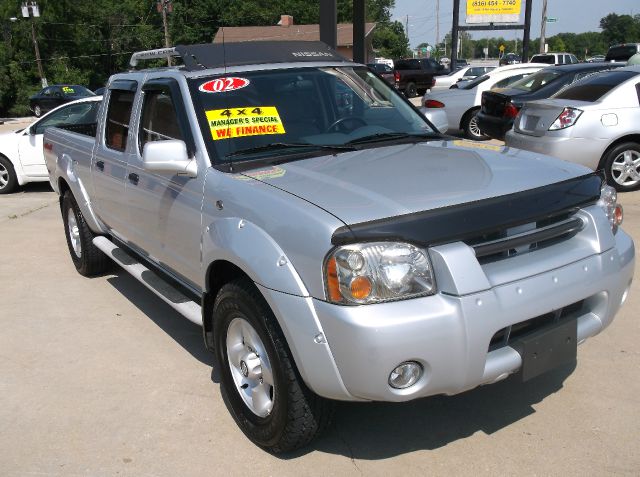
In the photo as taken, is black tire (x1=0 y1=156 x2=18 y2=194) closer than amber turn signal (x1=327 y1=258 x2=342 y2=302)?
No

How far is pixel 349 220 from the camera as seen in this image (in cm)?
265

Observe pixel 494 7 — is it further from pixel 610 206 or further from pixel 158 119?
pixel 610 206

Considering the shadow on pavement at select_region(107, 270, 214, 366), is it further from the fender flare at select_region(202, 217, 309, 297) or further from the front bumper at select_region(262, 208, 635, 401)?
the front bumper at select_region(262, 208, 635, 401)

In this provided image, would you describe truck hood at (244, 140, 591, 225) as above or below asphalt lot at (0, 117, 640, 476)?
above

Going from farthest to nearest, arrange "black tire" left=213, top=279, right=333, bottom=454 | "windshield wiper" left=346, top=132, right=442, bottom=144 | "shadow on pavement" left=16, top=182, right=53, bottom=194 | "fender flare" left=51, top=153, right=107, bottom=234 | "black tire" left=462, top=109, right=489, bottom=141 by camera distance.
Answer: "black tire" left=462, top=109, right=489, bottom=141
"shadow on pavement" left=16, top=182, right=53, bottom=194
"fender flare" left=51, top=153, right=107, bottom=234
"windshield wiper" left=346, top=132, right=442, bottom=144
"black tire" left=213, top=279, right=333, bottom=454

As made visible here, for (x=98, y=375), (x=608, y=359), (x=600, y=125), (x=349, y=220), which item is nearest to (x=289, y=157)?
(x=349, y=220)

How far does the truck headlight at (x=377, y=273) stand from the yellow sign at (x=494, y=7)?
28.0 m

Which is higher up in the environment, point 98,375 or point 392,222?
point 392,222

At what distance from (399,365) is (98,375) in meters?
2.39

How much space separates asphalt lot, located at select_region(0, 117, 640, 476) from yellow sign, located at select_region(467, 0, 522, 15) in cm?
2614

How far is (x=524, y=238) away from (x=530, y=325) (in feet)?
1.29

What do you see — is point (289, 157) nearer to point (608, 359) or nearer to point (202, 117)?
point (202, 117)

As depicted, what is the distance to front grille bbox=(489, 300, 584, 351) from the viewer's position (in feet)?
9.21

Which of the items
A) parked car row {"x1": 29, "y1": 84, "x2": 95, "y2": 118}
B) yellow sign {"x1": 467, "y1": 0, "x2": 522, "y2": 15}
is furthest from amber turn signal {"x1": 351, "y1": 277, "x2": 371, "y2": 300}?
yellow sign {"x1": 467, "y1": 0, "x2": 522, "y2": 15}
